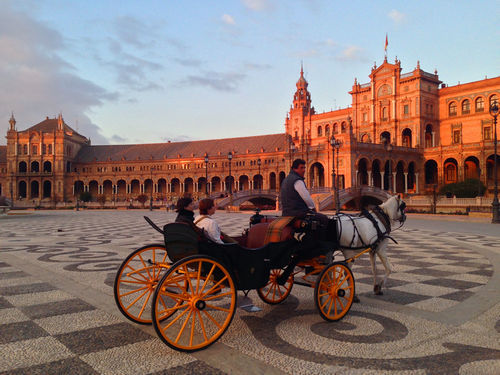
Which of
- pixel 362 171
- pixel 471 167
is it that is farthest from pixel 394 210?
pixel 471 167

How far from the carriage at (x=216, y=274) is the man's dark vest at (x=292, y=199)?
0.28m

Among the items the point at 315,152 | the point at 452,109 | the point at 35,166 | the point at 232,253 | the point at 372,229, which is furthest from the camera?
the point at 35,166

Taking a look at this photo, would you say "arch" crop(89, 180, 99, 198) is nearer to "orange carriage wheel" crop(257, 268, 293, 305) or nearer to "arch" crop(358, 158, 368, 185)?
"arch" crop(358, 158, 368, 185)

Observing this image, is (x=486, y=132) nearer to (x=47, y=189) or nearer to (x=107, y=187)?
(x=107, y=187)

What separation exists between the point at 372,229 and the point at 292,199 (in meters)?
1.49

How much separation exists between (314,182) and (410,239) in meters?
45.9

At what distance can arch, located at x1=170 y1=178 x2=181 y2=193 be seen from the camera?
94688 millimetres

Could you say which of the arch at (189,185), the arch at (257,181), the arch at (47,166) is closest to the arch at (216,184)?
the arch at (189,185)

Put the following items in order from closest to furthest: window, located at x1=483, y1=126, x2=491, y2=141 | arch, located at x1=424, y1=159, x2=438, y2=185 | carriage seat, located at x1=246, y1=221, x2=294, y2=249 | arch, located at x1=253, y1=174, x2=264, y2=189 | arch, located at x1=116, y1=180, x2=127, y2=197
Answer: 1. carriage seat, located at x1=246, y1=221, x2=294, y2=249
2. window, located at x1=483, y1=126, x2=491, y2=141
3. arch, located at x1=424, y1=159, x2=438, y2=185
4. arch, located at x1=253, y1=174, x2=264, y2=189
5. arch, located at x1=116, y1=180, x2=127, y2=197

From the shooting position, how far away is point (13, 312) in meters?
5.04

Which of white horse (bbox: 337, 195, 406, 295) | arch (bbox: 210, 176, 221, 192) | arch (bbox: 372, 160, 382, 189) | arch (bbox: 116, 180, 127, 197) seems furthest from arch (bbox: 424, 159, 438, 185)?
arch (bbox: 116, 180, 127, 197)

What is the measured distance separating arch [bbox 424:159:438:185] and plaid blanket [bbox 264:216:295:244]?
6090cm

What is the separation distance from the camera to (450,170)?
194 ft

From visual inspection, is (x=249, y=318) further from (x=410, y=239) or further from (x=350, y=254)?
(x=410, y=239)
